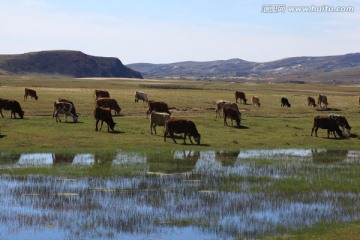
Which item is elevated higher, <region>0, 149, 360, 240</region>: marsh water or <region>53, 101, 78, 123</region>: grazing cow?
<region>53, 101, 78, 123</region>: grazing cow

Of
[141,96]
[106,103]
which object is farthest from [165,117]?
[141,96]

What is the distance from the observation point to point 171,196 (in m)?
17.2

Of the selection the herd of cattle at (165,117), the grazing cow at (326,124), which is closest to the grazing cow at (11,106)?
the herd of cattle at (165,117)

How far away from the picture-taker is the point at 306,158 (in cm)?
2678

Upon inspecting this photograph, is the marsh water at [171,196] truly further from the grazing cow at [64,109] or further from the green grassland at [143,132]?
the grazing cow at [64,109]

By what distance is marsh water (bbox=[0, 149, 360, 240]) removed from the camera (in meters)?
13.5

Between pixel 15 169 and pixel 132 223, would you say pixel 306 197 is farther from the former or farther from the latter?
pixel 15 169

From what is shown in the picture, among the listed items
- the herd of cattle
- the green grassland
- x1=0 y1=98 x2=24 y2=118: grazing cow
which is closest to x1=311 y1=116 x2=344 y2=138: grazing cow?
the herd of cattle

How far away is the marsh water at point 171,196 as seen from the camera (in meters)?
13.5

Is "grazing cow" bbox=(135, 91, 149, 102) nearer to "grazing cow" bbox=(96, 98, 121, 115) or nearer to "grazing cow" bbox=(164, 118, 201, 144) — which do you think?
"grazing cow" bbox=(96, 98, 121, 115)

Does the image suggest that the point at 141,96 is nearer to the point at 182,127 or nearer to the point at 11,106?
the point at 11,106

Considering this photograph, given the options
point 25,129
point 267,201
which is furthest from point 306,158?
point 25,129

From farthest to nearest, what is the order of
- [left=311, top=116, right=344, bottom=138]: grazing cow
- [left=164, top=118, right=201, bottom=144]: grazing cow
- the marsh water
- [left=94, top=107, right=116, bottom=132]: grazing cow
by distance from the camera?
[left=311, top=116, right=344, bottom=138]: grazing cow
[left=94, top=107, right=116, bottom=132]: grazing cow
[left=164, top=118, right=201, bottom=144]: grazing cow
the marsh water

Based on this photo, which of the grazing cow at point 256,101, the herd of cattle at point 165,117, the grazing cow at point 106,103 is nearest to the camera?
the herd of cattle at point 165,117
